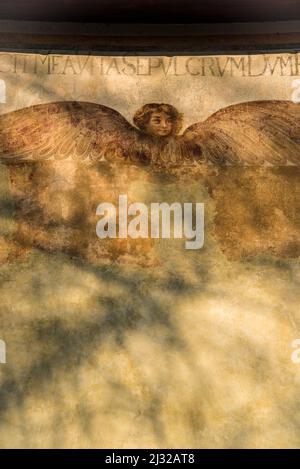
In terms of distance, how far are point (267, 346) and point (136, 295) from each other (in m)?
1.09

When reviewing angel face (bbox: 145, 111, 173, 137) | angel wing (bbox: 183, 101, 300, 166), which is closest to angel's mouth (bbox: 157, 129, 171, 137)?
angel face (bbox: 145, 111, 173, 137)

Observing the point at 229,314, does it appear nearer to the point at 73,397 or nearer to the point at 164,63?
the point at 73,397

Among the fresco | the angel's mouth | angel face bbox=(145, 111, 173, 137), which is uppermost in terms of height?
angel face bbox=(145, 111, 173, 137)

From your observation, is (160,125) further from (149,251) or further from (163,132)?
Answer: (149,251)

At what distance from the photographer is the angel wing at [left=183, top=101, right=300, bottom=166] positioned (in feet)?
15.3

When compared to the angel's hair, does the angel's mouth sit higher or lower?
lower

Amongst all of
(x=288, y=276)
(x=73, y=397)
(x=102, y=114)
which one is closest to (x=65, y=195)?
(x=102, y=114)

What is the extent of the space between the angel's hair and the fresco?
12 mm

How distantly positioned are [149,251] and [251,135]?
4.23 ft

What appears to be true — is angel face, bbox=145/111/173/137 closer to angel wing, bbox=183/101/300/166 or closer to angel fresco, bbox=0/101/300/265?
angel fresco, bbox=0/101/300/265

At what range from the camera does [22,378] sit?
4.35 meters

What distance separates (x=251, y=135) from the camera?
15.4ft

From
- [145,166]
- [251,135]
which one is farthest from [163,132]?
[251,135]

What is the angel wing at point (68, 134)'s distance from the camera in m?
4.68
